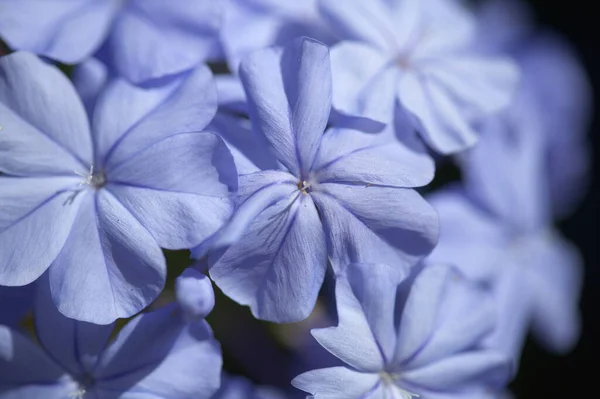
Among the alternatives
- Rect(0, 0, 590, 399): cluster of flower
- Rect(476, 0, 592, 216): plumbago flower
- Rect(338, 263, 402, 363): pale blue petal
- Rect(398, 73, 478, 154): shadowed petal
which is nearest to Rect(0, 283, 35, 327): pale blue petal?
Rect(0, 0, 590, 399): cluster of flower

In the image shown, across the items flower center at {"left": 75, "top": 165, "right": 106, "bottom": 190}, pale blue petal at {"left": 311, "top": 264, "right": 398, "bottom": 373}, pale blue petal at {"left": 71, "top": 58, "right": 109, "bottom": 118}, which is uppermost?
pale blue petal at {"left": 71, "top": 58, "right": 109, "bottom": 118}

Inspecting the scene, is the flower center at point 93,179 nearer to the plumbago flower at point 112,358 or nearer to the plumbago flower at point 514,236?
the plumbago flower at point 112,358

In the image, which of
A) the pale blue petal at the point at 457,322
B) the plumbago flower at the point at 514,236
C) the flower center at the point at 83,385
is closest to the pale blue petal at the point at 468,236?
the plumbago flower at the point at 514,236

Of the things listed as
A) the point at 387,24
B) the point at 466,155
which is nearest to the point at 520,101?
the point at 466,155

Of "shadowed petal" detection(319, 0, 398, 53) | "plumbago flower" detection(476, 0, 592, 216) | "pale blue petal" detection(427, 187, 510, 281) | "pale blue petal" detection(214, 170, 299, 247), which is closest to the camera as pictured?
"pale blue petal" detection(214, 170, 299, 247)

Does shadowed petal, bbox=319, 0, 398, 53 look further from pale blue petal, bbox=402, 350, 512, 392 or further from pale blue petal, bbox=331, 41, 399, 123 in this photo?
pale blue petal, bbox=402, 350, 512, 392

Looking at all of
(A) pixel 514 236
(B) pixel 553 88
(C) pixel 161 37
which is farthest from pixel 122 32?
(B) pixel 553 88
